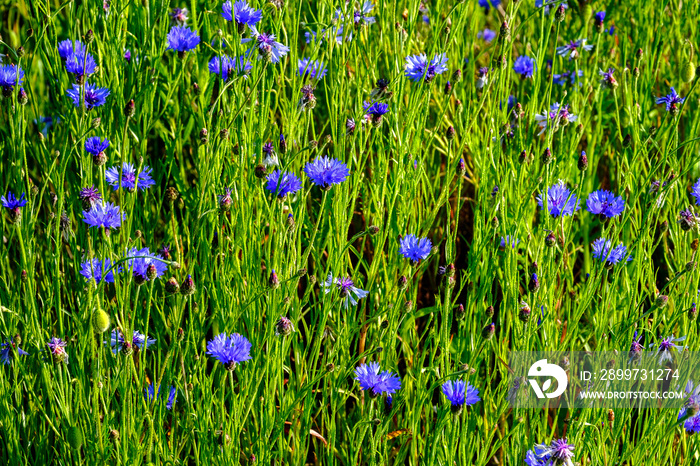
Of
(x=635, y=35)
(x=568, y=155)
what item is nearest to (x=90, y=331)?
(x=568, y=155)

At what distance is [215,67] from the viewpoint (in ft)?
5.22

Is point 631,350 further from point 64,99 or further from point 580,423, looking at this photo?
point 64,99

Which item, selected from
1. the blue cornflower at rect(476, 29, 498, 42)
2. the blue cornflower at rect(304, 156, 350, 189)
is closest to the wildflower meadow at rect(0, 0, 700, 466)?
the blue cornflower at rect(304, 156, 350, 189)

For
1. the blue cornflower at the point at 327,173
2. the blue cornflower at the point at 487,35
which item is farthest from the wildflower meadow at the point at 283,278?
the blue cornflower at the point at 487,35

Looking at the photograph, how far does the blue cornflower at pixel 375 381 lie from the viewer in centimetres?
130

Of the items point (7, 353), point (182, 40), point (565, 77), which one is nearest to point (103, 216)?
point (7, 353)

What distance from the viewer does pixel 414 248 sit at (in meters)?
1.41

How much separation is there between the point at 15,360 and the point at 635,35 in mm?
1928

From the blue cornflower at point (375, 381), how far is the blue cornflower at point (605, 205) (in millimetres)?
588

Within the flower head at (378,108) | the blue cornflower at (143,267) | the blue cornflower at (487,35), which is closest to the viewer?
the blue cornflower at (143,267)

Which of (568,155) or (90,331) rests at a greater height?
(568,155)

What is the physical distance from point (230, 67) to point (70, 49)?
Result: 0.40m

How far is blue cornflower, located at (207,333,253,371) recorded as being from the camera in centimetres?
120

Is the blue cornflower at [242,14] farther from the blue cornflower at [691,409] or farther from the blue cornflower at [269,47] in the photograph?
the blue cornflower at [691,409]
